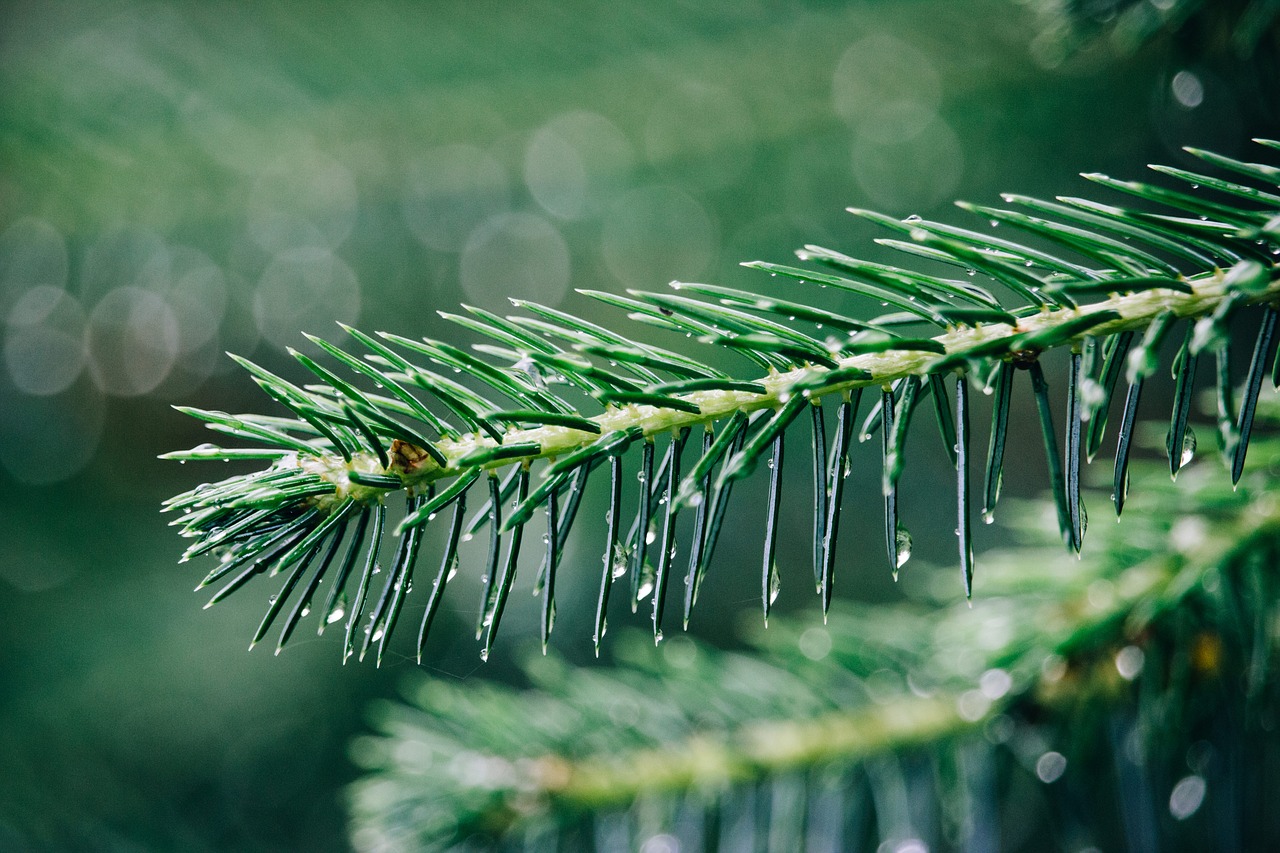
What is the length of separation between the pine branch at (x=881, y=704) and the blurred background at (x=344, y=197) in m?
0.48

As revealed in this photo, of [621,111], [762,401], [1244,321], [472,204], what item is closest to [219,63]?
[472,204]

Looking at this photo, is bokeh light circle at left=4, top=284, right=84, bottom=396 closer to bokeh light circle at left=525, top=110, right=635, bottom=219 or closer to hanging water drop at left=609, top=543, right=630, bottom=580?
bokeh light circle at left=525, top=110, right=635, bottom=219

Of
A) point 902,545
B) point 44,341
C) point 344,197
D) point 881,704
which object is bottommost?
point 881,704

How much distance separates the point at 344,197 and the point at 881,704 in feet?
3.54

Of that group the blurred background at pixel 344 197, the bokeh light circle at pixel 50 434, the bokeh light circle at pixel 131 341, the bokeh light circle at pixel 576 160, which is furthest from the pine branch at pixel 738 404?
the bokeh light circle at pixel 50 434

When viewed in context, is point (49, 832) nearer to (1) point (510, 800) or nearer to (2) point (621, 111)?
(1) point (510, 800)

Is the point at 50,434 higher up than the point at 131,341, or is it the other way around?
the point at 131,341

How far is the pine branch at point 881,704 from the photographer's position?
0.48 meters

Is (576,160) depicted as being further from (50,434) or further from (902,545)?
(50,434)

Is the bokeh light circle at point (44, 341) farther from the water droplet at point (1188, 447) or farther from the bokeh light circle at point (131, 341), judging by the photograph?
the water droplet at point (1188, 447)

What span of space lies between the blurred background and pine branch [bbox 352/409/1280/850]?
48cm

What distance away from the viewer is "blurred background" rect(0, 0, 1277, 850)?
1020mm

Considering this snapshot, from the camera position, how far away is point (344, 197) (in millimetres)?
1256

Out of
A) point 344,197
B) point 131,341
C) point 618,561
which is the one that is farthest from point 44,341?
point 618,561
